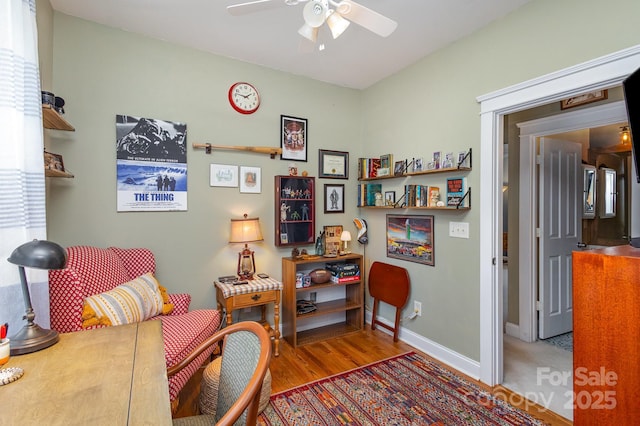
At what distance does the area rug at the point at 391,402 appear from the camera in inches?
72.5

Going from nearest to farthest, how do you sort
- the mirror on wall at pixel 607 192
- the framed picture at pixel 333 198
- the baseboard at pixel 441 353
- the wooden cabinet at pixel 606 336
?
1. the wooden cabinet at pixel 606 336
2. the baseboard at pixel 441 353
3. the framed picture at pixel 333 198
4. the mirror on wall at pixel 607 192

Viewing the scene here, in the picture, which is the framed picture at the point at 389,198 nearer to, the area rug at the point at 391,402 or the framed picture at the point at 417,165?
the framed picture at the point at 417,165

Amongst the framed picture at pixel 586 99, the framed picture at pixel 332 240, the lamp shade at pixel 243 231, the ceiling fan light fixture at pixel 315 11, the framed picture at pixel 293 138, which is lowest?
the framed picture at pixel 332 240

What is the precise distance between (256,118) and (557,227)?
320 centimetres

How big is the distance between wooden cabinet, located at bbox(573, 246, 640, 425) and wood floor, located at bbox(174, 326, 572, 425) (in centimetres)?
78

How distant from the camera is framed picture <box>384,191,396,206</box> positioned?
3.10m

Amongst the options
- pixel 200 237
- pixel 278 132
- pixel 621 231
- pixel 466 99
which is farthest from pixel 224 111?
pixel 621 231

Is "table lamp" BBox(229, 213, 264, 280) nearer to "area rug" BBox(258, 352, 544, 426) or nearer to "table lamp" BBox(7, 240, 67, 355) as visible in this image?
"area rug" BBox(258, 352, 544, 426)

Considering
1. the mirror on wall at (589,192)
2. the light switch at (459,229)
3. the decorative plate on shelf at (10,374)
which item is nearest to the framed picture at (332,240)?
the light switch at (459,229)

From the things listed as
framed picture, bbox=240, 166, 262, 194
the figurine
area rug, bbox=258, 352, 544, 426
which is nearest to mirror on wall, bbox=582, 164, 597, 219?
area rug, bbox=258, 352, 544, 426

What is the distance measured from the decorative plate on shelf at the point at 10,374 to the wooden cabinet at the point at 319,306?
2.00 m

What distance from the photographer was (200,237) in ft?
8.77

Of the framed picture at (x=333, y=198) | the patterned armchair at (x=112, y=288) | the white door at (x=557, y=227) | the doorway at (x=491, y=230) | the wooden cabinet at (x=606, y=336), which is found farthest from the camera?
the framed picture at (x=333, y=198)

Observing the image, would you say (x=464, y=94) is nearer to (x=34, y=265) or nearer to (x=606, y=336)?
(x=606, y=336)
